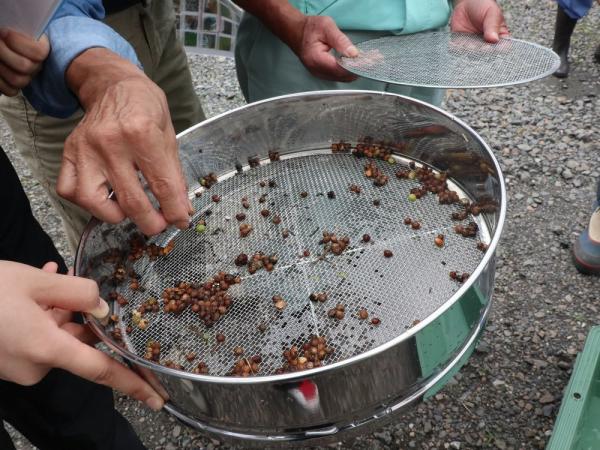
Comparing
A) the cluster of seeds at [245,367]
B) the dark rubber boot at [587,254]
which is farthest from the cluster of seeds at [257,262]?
the dark rubber boot at [587,254]

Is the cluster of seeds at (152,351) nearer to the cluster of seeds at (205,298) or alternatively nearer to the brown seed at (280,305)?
the cluster of seeds at (205,298)

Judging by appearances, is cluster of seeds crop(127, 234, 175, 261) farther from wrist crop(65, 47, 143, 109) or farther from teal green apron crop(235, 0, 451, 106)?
teal green apron crop(235, 0, 451, 106)

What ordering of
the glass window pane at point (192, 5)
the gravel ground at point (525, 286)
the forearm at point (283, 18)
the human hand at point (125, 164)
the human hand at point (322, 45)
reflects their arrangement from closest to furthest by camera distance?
the human hand at point (125, 164) < the human hand at point (322, 45) < the forearm at point (283, 18) < the gravel ground at point (525, 286) < the glass window pane at point (192, 5)

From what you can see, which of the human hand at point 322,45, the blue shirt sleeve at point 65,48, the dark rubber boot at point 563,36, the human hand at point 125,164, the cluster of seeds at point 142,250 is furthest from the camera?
the dark rubber boot at point 563,36

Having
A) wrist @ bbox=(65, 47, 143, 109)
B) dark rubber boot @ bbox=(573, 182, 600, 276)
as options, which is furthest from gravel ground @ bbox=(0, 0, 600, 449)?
wrist @ bbox=(65, 47, 143, 109)

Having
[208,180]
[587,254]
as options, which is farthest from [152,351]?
[587,254]

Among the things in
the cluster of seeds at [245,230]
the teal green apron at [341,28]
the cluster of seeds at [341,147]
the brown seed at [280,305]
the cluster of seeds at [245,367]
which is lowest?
the cluster of seeds at [245,367]

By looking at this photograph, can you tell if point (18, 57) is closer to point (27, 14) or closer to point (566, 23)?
point (27, 14)

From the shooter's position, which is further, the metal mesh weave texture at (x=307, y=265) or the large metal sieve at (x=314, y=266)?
the metal mesh weave texture at (x=307, y=265)
